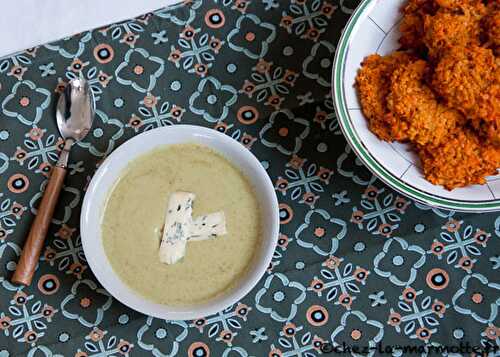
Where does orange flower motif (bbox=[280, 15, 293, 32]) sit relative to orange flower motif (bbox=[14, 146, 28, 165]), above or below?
above

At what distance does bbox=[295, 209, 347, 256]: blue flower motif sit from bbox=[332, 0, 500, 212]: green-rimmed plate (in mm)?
234

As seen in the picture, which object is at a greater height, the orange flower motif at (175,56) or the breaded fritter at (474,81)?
the breaded fritter at (474,81)

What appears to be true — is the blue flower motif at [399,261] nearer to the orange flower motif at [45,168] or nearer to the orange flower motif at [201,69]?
the orange flower motif at [201,69]

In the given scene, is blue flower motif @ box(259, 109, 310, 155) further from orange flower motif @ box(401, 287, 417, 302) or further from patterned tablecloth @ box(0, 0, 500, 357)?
orange flower motif @ box(401, 287, 417, 302)

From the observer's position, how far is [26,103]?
166 centimetres

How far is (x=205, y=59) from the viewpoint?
5.45 ft

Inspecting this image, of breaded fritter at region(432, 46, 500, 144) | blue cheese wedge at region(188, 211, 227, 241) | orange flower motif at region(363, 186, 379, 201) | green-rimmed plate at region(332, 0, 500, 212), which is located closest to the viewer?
breaded fritter at region(432, 46, 500, 144)

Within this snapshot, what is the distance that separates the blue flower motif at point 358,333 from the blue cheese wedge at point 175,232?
1.44 feet

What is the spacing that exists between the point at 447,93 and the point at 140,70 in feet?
2.57

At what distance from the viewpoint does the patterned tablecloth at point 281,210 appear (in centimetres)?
159

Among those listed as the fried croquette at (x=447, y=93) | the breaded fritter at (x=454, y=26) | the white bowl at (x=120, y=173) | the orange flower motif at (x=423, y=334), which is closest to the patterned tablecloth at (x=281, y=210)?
the orange flower motif at (x=423, y=334)

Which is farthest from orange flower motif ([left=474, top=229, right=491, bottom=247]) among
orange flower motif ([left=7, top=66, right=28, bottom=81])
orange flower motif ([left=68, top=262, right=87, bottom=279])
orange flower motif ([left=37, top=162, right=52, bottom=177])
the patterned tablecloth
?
orange flower motif ([left=7, top=66, right=28, bottom=81])

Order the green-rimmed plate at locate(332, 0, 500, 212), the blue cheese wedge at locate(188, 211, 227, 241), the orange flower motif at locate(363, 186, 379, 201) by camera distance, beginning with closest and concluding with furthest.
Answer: the green-rimmed plate at locate(332, 0, 500, 212), the blue cheese wedge at locate(188, 211, 227, 241), the orange flower motif at locate(363, 186, 379, 201)

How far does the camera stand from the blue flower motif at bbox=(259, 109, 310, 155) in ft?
5.32
